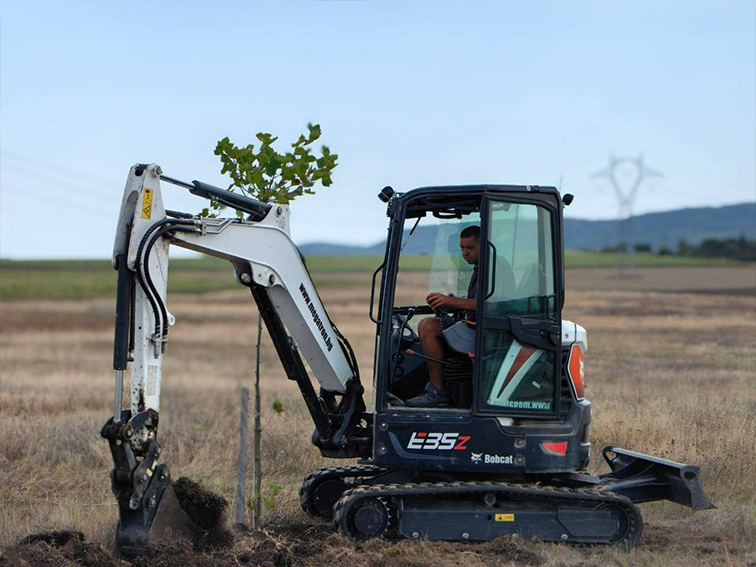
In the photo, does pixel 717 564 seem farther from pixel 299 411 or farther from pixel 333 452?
pixel 299 411

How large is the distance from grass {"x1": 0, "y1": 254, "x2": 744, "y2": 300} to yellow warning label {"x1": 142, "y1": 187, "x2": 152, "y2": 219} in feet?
114

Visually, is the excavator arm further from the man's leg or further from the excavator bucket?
the man's leg

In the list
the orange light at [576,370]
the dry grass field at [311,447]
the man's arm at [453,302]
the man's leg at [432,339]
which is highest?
the man's arm at [453,302]

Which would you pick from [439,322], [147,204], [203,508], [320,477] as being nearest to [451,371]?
[439,322]

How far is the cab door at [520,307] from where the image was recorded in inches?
321

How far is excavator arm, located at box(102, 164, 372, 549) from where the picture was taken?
7707 mm

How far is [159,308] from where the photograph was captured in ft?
25.8

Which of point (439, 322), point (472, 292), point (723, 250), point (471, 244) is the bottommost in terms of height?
point (439, 322)

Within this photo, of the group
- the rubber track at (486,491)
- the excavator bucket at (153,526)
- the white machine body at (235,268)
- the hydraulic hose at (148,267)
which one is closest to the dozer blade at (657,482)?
the rubber track at (486,491)

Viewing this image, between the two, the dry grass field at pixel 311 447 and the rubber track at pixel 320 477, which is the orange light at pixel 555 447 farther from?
the rubber track at pixel 320 477

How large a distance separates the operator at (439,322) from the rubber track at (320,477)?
4.18 ft

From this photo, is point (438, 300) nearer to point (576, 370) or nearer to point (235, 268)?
point (576, 370)

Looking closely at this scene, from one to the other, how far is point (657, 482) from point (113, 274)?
→ 5119 cm

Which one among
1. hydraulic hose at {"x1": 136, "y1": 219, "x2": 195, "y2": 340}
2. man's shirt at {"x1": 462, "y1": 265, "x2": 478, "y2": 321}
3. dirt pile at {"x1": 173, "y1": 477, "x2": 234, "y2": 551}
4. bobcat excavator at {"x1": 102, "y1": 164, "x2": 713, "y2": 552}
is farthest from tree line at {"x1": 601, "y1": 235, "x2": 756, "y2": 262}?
hydraulic hose at {"x1": 136, "y1": 219, "x2": 195, "y2": 340}
